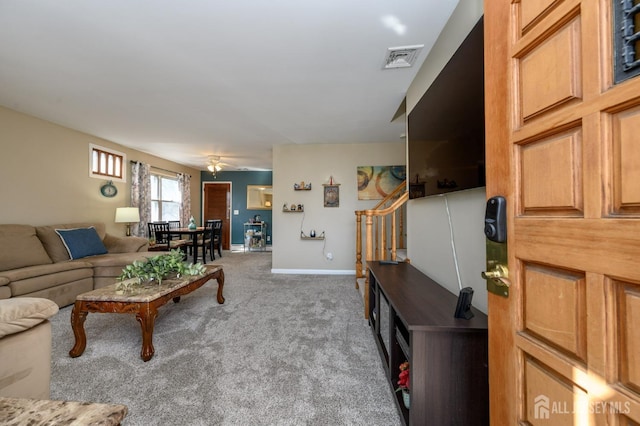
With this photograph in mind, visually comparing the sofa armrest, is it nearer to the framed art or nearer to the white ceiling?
the white ceiling

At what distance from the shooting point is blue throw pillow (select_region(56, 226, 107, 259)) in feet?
10.8

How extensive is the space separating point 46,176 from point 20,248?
1.20 m

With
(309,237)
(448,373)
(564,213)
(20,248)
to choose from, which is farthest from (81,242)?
(564,213)

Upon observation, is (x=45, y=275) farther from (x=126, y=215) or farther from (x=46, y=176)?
(x=126, y=215)

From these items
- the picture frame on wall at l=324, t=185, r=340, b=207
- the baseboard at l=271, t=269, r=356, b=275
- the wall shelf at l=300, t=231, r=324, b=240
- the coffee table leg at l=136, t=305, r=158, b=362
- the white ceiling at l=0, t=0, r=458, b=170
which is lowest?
the baseboard at l=271, t=269, r=356, b=275

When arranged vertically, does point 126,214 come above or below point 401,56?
below

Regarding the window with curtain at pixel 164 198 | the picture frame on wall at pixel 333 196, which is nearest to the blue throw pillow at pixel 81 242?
the window with curtain at pixel 164 198

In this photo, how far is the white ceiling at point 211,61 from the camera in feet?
5.28

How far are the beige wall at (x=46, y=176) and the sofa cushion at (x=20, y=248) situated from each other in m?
0.38

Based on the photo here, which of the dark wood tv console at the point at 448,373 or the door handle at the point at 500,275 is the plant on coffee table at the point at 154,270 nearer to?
the dark wood tv console at the point at 448,373

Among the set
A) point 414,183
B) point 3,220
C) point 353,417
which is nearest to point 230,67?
point 414,183

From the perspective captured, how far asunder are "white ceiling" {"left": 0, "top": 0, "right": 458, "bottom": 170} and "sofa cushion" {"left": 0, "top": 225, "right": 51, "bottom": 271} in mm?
1506

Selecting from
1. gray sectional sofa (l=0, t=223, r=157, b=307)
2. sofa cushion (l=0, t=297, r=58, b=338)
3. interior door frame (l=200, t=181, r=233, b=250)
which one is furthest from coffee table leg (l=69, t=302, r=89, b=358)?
interior door frame (l=200, t=181, r=233, b=250)

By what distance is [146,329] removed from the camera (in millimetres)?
1853
